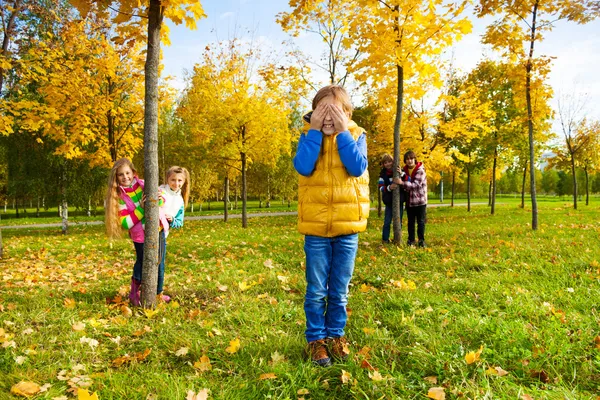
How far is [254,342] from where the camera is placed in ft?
9.65

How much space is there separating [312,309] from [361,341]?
585mm

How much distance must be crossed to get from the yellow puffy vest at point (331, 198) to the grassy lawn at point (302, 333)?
39.0 inches

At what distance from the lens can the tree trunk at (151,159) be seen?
3719mm

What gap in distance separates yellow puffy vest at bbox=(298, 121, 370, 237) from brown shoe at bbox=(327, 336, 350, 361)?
86 cm

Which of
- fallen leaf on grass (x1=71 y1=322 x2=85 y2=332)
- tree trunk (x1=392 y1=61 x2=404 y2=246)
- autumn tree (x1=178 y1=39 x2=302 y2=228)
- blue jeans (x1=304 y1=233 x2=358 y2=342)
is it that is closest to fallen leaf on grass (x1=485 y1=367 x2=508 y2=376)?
blue jeans (x1=304 y1=233 x2=358 y2=342)

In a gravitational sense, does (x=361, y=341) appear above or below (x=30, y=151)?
below

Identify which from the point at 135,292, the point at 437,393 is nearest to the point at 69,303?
the point at 135,292

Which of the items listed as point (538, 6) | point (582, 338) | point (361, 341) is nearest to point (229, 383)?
point (361, 341)

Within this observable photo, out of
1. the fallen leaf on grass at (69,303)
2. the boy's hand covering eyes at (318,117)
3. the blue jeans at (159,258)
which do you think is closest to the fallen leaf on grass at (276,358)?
the boy's hand covering eyes at (318,117)

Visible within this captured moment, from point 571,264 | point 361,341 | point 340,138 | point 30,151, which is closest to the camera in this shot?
point 340,138

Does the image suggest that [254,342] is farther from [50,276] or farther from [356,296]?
[50,276]

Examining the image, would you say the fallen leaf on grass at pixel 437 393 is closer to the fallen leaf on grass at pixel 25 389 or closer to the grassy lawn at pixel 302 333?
the grassy lawn at pixel 302 333

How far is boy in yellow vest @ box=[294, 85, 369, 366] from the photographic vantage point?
2494 millimetres

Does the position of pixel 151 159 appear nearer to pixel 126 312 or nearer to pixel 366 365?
pixel 126 312
